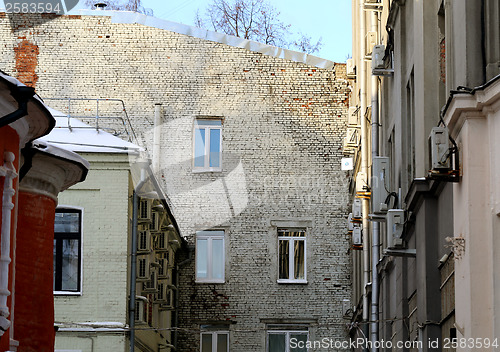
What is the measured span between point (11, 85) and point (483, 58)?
4752mm

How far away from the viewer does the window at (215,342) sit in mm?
30453

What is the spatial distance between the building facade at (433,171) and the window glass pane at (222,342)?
817 cm

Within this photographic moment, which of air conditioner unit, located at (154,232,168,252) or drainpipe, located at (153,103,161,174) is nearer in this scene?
air conditioner unit, located at (154,232,168,252)

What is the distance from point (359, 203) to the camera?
25016 mm

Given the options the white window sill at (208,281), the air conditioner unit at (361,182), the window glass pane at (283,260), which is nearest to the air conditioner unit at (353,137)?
the air conditioner unit at (361,182)

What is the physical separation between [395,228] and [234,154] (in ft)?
51.9

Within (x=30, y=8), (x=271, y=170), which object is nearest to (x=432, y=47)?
(x=271, y=170)

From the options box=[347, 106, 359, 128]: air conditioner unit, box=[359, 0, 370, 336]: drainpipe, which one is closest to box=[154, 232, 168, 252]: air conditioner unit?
box=[359, 0, 370, 336]: drainpipe

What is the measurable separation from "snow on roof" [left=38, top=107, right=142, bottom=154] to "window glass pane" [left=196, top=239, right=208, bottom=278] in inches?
286

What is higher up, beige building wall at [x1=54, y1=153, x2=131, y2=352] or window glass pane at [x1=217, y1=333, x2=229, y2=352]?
beige building wall at [x1=54, y1=153, x2=131, y2=352]

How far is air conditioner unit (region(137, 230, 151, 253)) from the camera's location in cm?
2422

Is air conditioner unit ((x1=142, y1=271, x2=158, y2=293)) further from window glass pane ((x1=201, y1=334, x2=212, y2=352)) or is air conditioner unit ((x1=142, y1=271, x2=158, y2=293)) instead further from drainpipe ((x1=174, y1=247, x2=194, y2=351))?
window glass pane ((x1=201, y1=334, x2=212, y2=352))

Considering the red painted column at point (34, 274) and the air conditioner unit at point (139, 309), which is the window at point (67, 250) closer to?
the air conditioner unit at point (139, 309)

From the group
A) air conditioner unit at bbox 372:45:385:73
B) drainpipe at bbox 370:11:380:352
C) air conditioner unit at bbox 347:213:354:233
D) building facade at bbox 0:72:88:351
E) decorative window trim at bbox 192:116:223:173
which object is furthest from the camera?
decorative window trim at bbox 192:116:223:173
